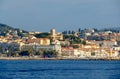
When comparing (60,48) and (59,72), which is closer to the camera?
(59,72)

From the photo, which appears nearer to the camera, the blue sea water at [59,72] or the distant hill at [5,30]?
the blue sea water at [59,72]

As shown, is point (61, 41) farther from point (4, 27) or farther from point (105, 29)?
point (105, 29)

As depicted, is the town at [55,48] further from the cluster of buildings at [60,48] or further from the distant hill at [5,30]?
the distant hill at [5,30]

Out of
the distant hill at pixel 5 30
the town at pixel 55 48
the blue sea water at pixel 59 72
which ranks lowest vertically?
the blue sea water at pixel 59 72

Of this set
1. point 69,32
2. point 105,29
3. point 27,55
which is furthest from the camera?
point 105,29

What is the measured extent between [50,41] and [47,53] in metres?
19.2

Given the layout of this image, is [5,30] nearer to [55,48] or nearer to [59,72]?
[55,48]

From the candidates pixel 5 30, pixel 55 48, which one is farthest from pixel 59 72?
pixel 5 30

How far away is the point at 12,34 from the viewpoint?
148 meters

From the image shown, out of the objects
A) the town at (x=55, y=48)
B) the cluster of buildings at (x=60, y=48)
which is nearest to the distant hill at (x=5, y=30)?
the town at (x=55, y=48)

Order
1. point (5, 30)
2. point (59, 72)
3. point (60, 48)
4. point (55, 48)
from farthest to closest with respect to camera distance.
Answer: point (5, 30) < point (60, 48) < point (55, 48) < point (59, 72)

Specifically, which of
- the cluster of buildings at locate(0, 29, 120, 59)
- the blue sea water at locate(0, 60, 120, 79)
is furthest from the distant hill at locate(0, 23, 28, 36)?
the blue sea water at locate(0, 60, 120, 79)

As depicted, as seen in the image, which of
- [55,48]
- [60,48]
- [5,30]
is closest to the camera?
[55,48]

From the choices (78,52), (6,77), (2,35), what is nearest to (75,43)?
(78,52)
